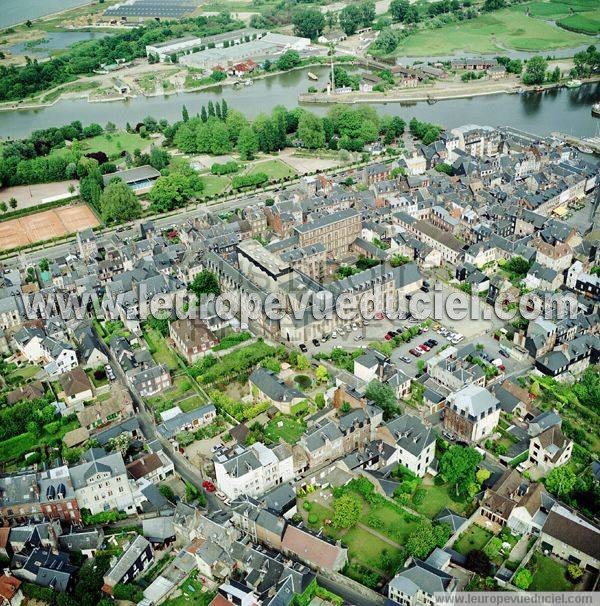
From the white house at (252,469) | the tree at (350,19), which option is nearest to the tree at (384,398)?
the white house at (252,469)

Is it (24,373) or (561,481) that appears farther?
(24,373)

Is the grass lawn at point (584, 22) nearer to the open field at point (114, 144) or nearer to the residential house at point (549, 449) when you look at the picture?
the open field at point (114, 144)

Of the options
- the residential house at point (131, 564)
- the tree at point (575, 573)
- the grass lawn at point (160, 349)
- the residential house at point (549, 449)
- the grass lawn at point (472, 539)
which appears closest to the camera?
the tree at point (575, 573)

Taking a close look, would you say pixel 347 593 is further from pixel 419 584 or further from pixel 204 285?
pixel 204 285

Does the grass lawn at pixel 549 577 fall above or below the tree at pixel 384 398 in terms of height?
below

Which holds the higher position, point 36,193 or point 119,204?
point 119,204

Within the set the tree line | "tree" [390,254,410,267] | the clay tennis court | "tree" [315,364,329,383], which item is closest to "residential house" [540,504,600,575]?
"tree" [315,364,329,383]

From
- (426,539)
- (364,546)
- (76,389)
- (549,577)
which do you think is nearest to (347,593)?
(364,546)

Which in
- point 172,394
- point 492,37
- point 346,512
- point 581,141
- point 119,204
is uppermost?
point 492,37
